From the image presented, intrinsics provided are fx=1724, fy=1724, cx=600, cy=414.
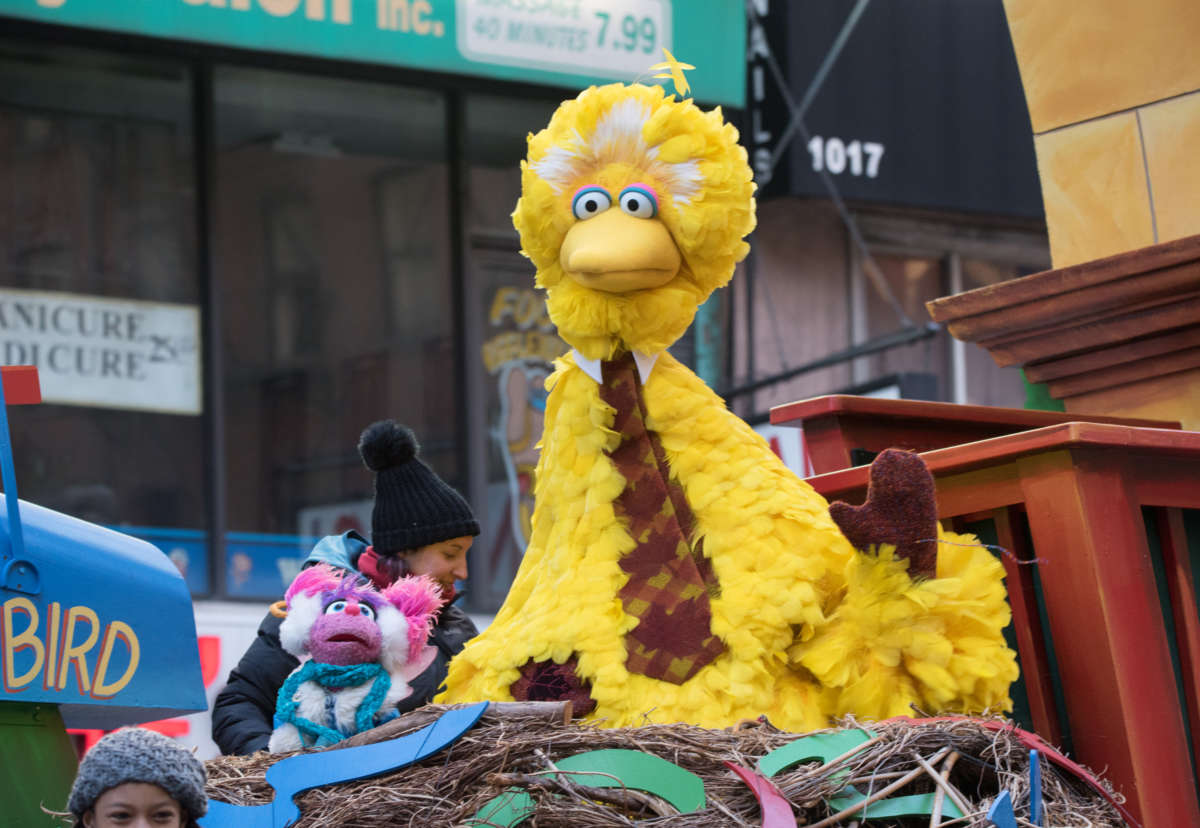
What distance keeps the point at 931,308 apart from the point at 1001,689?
144 centimetres

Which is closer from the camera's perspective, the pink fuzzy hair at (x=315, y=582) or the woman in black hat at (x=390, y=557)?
the pink fuzzy hair at (x=315, y=582)

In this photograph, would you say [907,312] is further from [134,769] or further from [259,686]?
[134,769]

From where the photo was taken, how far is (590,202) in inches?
132

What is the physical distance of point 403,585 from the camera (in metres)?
3.62

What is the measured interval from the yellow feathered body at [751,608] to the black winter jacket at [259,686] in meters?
0.41

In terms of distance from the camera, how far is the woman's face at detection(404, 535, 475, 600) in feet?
12.8

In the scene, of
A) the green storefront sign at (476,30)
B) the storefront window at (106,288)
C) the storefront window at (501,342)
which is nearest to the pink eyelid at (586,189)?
the green storefront sign at (476,30)

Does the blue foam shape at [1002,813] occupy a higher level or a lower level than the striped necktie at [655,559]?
lower

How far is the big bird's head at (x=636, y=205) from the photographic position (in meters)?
3.33

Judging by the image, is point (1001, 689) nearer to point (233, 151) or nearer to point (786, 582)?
point (786, 582)

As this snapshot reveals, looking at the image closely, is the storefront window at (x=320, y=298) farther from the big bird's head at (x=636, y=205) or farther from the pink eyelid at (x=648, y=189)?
the pink eyelid at (x=648, y=189)

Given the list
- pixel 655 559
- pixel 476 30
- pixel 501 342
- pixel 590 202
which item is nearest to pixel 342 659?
pixel 655 559

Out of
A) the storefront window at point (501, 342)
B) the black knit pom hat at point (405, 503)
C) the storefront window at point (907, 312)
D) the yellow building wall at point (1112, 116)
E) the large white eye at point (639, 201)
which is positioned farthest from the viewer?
the storefront window at point (907, 312)

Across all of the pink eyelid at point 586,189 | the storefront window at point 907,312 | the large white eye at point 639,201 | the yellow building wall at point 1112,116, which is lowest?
the large white eye at point 639,201
